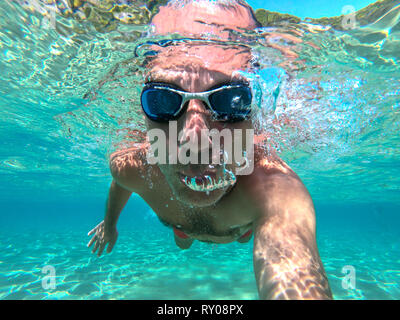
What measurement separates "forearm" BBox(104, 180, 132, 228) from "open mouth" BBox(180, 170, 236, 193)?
261 centimetres

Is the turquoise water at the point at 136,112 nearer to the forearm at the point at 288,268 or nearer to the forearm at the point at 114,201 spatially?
the forearm at the point at 114,201

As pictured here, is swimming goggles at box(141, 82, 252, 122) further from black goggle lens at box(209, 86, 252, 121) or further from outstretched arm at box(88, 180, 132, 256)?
outstretched arm at box(88, 180, 132, 256)

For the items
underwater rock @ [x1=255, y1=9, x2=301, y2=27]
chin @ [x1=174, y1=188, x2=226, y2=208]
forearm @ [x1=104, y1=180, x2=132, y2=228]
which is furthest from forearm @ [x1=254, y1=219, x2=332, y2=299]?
underwater rock @ [x1=255, y1=9, x2=301, y2=27]

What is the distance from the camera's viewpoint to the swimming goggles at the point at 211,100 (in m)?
2.95

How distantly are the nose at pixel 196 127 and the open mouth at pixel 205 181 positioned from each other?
31cm

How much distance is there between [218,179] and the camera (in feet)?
8.95

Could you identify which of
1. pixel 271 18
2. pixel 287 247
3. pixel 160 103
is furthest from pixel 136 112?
pixel 287 247

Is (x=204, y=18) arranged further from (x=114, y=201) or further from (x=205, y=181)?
(x=114, y=201)

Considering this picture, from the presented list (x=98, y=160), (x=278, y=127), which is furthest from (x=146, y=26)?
(x=98, y=160)

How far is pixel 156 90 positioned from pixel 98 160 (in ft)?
68.0

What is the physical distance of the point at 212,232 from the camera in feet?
12.3

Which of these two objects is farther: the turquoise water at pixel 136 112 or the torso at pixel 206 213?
the turquoise water at pixel 136 112

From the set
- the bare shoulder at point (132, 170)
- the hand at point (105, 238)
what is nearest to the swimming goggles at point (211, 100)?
the bare shoulder at point (132, 170)

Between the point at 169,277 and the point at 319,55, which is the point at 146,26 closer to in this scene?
the point at 319,55
